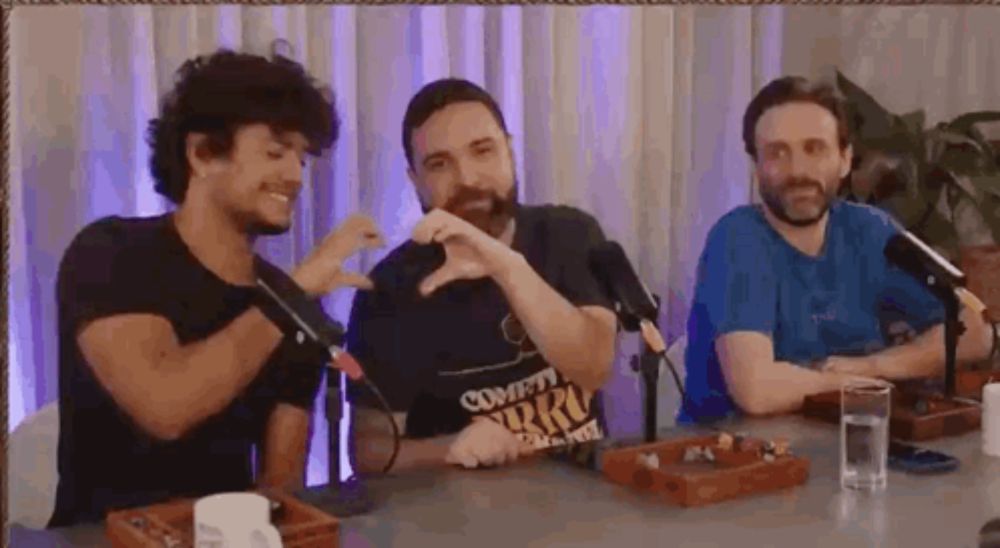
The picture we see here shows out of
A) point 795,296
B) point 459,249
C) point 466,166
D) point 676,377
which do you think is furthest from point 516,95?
point 795,296

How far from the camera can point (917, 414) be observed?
2410 millimetres

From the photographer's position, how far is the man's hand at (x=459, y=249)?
2309 mm

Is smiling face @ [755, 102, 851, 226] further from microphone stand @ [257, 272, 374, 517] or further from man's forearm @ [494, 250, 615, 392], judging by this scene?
microphone stand @ [257, 272, 374, 517]

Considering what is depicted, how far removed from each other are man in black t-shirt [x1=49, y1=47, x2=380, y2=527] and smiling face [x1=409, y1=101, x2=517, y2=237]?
180mm

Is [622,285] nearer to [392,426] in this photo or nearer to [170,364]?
[392,426]

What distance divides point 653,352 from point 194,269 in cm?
76

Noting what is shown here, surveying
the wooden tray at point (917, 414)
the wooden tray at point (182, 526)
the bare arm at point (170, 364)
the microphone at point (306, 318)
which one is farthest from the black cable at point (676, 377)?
the wooden tray at point (182, 526)

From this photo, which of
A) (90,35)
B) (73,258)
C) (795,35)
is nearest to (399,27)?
(90,35)

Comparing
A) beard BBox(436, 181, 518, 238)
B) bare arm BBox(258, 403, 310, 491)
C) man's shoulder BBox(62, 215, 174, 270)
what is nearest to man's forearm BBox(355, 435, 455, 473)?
bare arm BBox(258, 403, 310, 491)

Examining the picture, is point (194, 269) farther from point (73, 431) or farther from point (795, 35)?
point (795, 35)

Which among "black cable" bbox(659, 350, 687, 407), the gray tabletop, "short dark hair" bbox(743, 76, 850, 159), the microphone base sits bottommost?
the gray tabletop

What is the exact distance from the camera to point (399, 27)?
2256 mm

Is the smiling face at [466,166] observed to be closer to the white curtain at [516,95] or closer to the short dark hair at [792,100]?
the white curtain at [516,95]

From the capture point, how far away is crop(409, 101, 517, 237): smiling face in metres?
2.30
